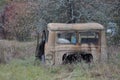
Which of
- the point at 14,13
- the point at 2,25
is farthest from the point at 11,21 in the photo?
Result: the point at 2,25

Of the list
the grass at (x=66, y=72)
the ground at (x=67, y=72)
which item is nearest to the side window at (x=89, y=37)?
the ground at (x=67, y=72)

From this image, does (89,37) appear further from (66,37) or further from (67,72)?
(67,72)

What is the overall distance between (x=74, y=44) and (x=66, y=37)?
0.40 metres

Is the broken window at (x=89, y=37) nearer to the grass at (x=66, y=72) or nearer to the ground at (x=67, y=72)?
the ground at (x=67, y=72)

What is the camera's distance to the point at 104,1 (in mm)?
17125

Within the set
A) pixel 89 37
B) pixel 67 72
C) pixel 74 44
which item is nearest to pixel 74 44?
pixel 74 44

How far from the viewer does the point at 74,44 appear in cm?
1080

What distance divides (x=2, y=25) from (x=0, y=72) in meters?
16.6

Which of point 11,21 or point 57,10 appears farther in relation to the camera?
point 11,21

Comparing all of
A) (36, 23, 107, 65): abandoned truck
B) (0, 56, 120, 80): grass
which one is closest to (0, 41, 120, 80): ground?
(0, 56, 120, 80): grass

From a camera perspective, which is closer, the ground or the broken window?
the ground

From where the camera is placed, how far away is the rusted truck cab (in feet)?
35.0

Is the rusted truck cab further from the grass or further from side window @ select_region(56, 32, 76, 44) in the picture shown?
the grass

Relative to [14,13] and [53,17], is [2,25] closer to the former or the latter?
[14,13]
